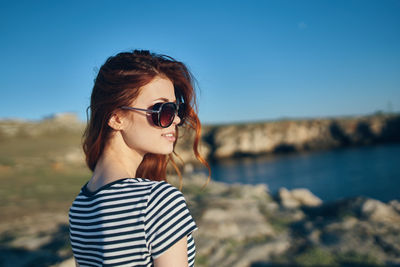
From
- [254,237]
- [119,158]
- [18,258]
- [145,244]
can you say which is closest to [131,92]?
[119,158]

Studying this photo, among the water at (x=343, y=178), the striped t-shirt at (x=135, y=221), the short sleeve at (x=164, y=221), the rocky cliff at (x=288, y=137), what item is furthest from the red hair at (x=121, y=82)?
the rocky cliff at (x=288, y=137)

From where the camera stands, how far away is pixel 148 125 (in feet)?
5.45

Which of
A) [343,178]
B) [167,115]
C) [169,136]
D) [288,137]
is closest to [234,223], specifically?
[169,136]

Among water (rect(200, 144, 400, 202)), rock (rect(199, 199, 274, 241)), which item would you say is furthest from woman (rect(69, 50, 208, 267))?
water (rect(200, 144, 400, 202))

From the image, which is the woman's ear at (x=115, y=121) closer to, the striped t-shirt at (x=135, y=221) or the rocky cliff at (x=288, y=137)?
the striped t-shirt at (x=135, y=221)

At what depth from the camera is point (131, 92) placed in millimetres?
1603

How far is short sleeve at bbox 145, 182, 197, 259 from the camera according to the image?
3.96 ft

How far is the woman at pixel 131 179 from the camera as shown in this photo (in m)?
1.23

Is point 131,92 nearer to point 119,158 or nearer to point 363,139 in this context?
point 119,158

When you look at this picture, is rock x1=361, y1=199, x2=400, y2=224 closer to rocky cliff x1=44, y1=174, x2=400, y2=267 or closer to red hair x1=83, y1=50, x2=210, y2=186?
rocky cliff x1=44, y1=174, x2=400, y2=267

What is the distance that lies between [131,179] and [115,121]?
47cm

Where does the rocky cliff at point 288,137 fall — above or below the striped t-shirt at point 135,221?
below

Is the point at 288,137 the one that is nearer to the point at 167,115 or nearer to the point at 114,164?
the point at 167,115

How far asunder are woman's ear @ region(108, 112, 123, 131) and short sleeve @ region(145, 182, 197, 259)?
0.60 meters
